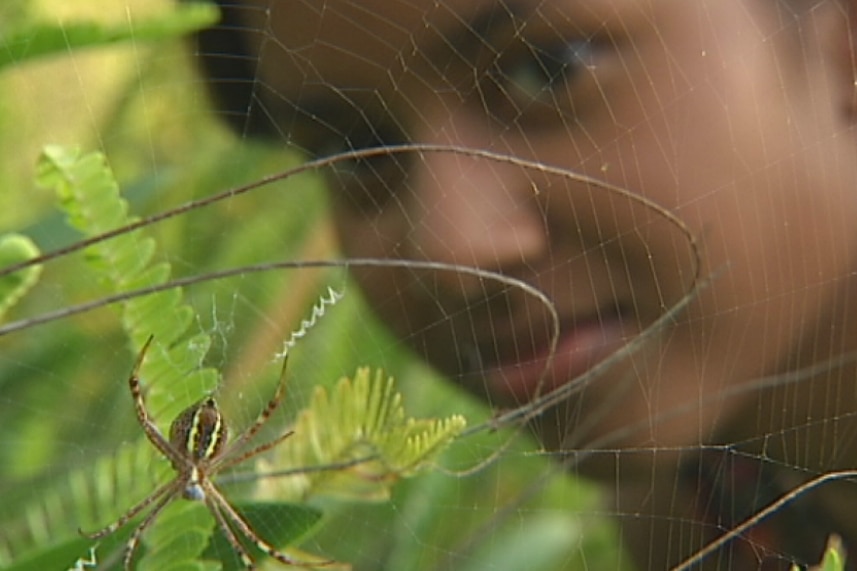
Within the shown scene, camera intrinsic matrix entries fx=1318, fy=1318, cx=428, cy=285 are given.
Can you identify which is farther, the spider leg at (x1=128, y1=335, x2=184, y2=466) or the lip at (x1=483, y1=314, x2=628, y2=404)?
the lip at (x1=483, y1=314, x2=628, y2=404)

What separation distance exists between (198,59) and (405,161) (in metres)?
0.31

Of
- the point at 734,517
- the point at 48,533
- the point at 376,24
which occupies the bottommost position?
the point at 734,517

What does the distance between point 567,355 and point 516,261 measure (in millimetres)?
187

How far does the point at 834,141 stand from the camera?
1.20m

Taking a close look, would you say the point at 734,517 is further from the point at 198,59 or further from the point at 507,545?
the point at 198,59

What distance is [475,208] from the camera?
111cm

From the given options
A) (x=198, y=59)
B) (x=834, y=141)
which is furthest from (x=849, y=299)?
(x=198, y=59)

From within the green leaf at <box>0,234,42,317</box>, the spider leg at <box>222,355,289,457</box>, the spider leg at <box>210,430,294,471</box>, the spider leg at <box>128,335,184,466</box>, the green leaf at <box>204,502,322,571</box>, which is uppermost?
the green leaf at <box>0,234,42,317</box>

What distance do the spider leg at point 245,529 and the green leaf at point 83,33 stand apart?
13.6 inches

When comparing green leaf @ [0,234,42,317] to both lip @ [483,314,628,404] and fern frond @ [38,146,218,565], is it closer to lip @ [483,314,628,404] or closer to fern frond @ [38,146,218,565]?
fern frond @ [38,146,218,565]

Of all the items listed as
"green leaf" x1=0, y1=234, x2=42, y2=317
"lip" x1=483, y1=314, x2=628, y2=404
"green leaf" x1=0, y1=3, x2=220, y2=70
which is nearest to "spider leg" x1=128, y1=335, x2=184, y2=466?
"green leaf" x1=0, y1=234, x2=42, y2=317

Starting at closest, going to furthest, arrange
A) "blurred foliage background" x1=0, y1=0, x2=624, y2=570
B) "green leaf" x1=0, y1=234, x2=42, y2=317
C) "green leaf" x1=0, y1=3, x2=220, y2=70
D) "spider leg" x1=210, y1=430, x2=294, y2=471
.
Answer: "green leaf" x1=0, y1=234, x2=42, y2=317
"green leaf" x1=0, y1=3, x2=220, y2=70
"spider leg" x1=210, y1=430, x2=294, y2=471
"blurred foliage background" x1=0, y1=0, x2=624, y2=570

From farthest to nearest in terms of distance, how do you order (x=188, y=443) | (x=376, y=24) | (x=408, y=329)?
(x=408, y=329)
(x=376, y=24)
(x=188, y=443)

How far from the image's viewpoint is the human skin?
3.60 ft
